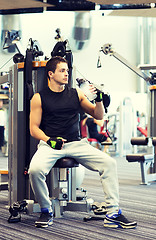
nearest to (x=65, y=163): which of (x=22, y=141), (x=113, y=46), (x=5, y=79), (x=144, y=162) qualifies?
(x=22, y=141)

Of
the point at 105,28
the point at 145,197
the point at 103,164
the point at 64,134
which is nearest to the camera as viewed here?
the point at 103,164

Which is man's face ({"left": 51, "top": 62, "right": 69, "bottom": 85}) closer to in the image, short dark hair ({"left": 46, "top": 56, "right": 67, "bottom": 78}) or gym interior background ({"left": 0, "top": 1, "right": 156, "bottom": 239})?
short dark hair ({"left": 46, "top": 56, "right": 67, "bottom": 78})

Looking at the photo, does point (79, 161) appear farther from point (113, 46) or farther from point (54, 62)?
point (113, 46)

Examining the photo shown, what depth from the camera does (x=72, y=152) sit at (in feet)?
9.01

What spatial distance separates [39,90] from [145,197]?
143cm

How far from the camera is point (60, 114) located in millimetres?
2869

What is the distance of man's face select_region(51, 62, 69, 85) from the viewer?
287 cm

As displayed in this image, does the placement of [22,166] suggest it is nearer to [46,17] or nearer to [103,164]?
[103,164]

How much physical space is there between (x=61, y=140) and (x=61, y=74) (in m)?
0.49

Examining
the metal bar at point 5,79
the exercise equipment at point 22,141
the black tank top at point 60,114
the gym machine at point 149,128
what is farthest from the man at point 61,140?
the gym machine at point 149,128

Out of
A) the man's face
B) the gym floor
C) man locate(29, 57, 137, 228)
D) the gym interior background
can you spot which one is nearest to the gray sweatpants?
man locate(29, 57, 137, 228)

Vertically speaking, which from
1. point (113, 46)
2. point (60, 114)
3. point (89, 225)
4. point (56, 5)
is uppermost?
point (56, 5)

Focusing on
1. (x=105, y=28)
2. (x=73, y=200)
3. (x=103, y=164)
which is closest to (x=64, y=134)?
(x=103, y=164)

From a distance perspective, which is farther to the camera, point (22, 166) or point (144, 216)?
point (22, 166)
